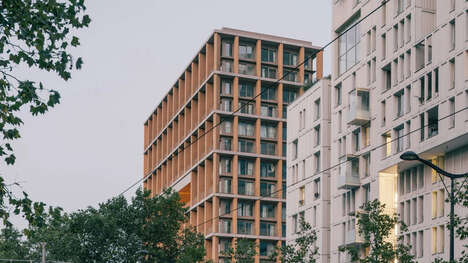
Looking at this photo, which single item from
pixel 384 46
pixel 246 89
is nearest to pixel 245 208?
pixel 246 89

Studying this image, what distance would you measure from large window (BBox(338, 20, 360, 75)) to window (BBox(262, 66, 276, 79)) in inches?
1235

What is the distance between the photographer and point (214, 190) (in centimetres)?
10369

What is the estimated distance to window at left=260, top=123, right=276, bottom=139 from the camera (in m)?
107

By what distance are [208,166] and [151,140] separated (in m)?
34.8

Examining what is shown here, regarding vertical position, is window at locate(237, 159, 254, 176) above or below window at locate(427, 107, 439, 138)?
above

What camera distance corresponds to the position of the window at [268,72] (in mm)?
106625

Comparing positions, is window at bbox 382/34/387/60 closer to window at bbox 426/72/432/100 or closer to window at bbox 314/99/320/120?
window at bbox 426/72/432/100

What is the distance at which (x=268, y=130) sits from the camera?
107375 millimetres

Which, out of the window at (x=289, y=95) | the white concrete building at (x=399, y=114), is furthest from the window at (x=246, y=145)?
the white concrete building at (x=399, y=114)

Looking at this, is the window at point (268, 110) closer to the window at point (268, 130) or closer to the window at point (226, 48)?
the window at point (268, 130)

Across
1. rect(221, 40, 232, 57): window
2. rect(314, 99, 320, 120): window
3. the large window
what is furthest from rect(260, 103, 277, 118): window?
the large window

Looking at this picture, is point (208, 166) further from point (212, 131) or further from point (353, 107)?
point (353, 107)

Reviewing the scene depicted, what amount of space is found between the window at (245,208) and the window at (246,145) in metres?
5.86

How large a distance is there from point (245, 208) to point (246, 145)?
711cm
